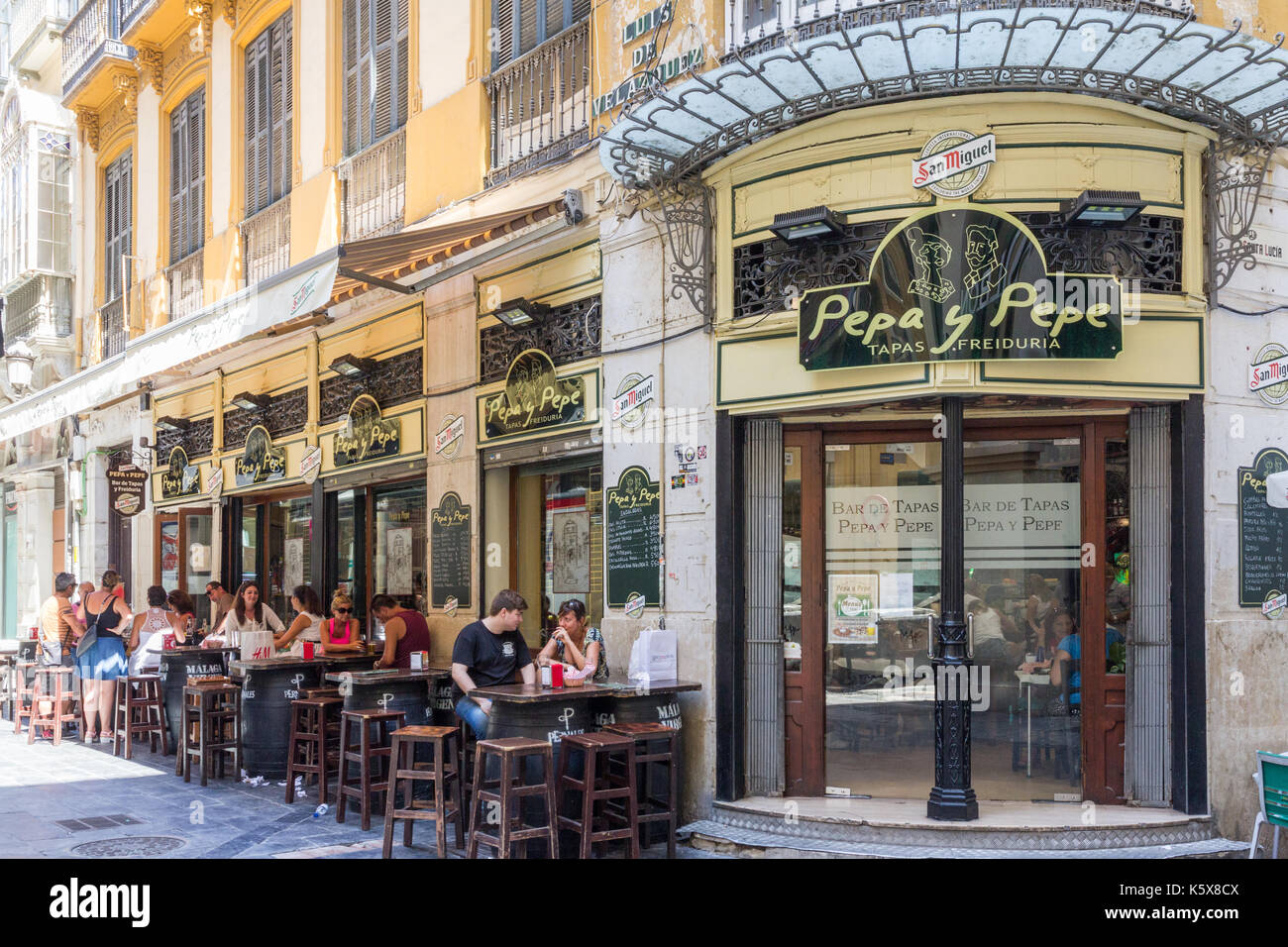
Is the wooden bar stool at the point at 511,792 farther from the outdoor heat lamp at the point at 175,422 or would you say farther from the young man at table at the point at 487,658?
the outdoor heat lamp at the point at 175,422

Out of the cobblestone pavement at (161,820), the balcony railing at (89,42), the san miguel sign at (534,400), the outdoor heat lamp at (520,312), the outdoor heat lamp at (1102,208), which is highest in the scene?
the balcony railing at (89,42)

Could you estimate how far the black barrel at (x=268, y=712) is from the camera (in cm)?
1122

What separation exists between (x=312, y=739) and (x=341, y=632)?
2104 mm

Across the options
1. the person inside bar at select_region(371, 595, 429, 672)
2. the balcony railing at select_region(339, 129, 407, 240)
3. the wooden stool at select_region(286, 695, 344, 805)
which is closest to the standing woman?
the person inside bar at select_region(371, 595, 429, 672)

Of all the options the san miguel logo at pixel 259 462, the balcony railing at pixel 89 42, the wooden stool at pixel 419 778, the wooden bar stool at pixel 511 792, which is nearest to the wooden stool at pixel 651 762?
the wooden bar stool at pixel 511 792

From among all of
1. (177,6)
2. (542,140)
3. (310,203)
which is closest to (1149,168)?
(542,140)

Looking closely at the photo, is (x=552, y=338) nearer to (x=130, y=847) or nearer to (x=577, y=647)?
(x=577, y=647)

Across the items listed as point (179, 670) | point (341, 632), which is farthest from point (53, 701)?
point (341, 632)

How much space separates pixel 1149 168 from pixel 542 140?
4.98 meters

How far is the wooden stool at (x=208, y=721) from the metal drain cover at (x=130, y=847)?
2251 millimetres

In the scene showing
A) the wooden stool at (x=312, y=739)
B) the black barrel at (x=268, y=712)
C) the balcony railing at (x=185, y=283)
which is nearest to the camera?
the wooden stool at (x=312, y=739)

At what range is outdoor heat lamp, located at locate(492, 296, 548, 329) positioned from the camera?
10625 millimetres

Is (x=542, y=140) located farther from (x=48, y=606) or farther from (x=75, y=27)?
(x=75, y=27)
